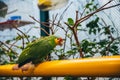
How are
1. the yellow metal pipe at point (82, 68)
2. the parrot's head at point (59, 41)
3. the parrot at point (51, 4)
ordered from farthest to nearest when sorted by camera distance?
the parrot at point (51, 4), the parrot's head at point (59, 41), the yellow metal pipe at point (82, 68)

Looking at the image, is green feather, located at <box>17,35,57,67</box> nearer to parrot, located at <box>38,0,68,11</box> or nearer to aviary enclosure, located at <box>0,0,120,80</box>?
aviary enclosure, located at <box>0,0,120,80</box>

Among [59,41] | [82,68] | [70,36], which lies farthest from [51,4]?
[82,68]

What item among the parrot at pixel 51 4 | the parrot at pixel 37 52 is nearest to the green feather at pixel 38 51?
the parrot at pixel 37 52

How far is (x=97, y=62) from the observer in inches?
26.6

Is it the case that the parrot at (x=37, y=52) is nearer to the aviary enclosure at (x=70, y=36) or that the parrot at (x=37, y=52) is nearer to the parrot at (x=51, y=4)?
the aviary enclosure at (x=70, y=36)

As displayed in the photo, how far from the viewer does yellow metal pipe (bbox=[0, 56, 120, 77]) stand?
25.2 inches

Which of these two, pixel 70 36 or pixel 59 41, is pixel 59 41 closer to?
pixel 59 41

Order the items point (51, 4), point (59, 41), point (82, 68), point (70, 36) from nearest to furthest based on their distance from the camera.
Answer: point (82, 68)
point (59, 41)
point (70, 36)
point (51, 4)

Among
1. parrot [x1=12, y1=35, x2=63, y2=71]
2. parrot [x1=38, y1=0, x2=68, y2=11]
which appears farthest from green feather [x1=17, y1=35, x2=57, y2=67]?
parrot [x1=38, y1=0, x2=68, y2=11]

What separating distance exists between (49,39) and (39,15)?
109cm

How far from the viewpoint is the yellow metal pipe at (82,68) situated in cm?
64

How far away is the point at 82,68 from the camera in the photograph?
2.30 feet

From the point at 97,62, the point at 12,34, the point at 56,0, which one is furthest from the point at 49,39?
the point at 12,34

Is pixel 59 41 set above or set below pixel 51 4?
below
